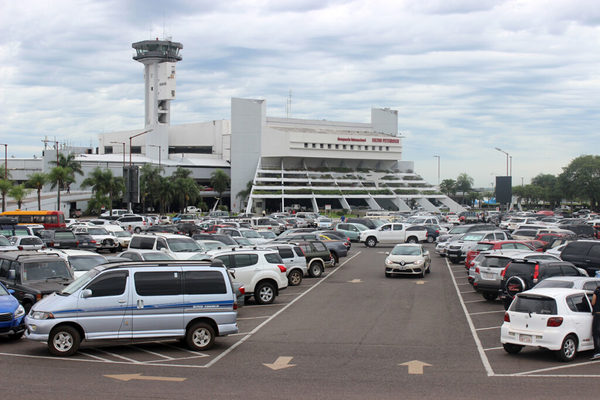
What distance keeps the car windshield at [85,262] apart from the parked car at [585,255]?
17.1 meters

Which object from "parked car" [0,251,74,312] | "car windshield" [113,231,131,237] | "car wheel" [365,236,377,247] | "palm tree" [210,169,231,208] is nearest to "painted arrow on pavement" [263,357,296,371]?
"parked car" [0,251,74,312]

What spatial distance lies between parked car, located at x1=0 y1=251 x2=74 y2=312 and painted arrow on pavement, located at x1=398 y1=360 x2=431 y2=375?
986 cm

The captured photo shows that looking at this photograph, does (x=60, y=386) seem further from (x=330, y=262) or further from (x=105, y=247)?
(x=105, y=247)

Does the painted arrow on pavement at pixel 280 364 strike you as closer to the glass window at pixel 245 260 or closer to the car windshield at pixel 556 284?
the car windshield at pixel 556 284

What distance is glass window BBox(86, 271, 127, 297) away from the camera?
1346 centimetres

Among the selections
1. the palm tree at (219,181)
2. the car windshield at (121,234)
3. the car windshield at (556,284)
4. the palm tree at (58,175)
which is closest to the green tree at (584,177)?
the palm tree at (219,181)

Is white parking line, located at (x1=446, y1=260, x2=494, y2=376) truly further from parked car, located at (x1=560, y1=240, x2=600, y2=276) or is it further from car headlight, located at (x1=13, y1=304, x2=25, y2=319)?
car headlight, located at (x1=13, y1=304, x2=25, y2=319)

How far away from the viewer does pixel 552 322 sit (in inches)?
510

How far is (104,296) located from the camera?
1343 centimetres

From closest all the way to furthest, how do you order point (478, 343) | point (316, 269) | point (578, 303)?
1. point (578, 303)
2. point (478, 343)
3. point (316, 269)

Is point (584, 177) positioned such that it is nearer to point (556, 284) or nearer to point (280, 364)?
point (556, 284)

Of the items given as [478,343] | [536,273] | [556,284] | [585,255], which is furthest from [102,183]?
[556,284]

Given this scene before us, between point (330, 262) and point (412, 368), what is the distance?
20494 mm

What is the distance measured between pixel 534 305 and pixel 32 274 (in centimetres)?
1316
